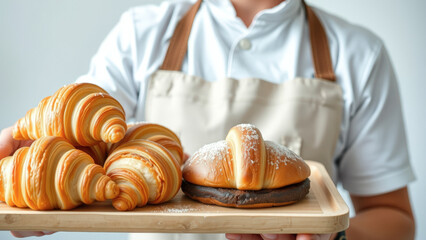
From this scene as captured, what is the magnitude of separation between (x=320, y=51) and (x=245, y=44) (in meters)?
0.20

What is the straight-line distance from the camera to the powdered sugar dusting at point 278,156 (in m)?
0.68

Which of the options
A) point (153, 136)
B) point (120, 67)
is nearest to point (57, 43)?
point (120, 67)

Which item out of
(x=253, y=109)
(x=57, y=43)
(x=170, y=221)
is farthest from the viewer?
(x=57, y=43)

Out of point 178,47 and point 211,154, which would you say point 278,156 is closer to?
point 211,154

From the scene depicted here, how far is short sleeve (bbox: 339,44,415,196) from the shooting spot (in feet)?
3.82

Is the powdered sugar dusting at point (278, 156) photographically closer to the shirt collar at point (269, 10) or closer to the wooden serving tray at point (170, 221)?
the wooden serving tray at point (170, 221)

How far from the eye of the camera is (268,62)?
46.4 inches

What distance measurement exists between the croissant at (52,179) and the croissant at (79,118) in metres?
0.03

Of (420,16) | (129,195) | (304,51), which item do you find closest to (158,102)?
(304,51)

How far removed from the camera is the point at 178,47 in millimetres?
1178

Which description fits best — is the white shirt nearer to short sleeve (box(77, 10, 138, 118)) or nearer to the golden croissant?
short sleeve (box(77, 10, 138, 118))

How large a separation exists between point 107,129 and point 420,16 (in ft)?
5.36

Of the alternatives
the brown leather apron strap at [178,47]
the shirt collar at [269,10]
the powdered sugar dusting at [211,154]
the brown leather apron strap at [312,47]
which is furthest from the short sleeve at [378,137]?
the powdered sugar dusting at [211,154]

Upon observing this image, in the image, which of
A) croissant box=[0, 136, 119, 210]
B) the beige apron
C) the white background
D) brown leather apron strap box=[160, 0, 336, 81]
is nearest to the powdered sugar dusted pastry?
croissant box=[0, 136, 119, 210]
